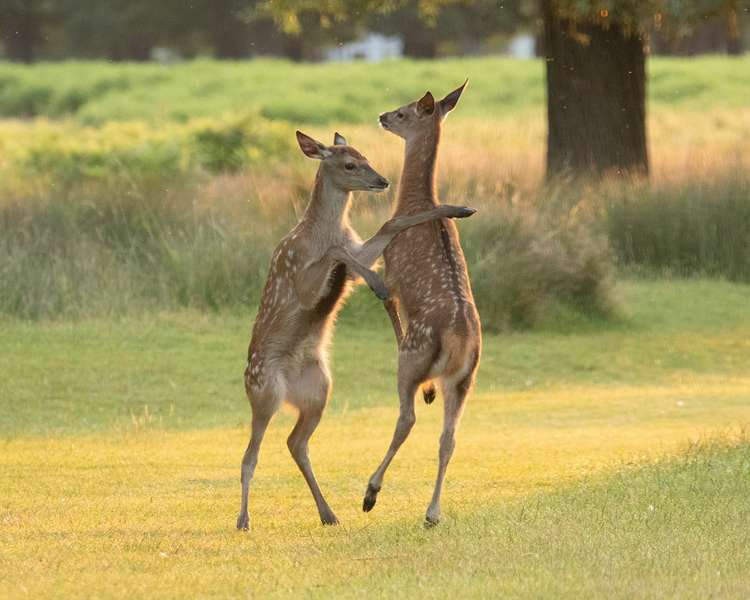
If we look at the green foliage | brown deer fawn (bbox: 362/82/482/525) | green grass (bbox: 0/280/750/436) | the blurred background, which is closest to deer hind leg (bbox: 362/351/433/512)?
brown deer fawn (bbox: 362/82/482/525)

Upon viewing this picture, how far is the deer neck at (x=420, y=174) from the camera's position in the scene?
1059 centimetres

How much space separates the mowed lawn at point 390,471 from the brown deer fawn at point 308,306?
0.56 m

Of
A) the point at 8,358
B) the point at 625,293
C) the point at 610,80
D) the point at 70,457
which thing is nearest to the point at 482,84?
the point at 610,80

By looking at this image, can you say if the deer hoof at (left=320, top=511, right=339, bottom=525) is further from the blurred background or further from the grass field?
the blurred background

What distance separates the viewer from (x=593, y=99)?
25109mm

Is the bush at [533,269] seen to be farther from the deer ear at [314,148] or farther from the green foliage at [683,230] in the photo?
the deer ear at [314,148]

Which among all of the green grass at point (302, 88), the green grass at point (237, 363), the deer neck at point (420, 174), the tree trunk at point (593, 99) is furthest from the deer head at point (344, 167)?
the green grass at point (302, 88)

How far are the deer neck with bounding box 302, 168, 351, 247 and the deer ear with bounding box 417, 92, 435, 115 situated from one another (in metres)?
1.03

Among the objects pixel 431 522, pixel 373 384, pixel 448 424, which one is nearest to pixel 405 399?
pixel 448 424

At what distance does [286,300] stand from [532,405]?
6529mm

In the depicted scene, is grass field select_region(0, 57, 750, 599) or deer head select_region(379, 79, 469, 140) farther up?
deer head select_region(379, 79, 469, 140)

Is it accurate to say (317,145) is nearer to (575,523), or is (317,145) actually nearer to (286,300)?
(286,300)

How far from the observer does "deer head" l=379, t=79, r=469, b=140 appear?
36.2ft

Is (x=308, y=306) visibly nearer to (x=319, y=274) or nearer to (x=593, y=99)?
(x=319, y=274)
